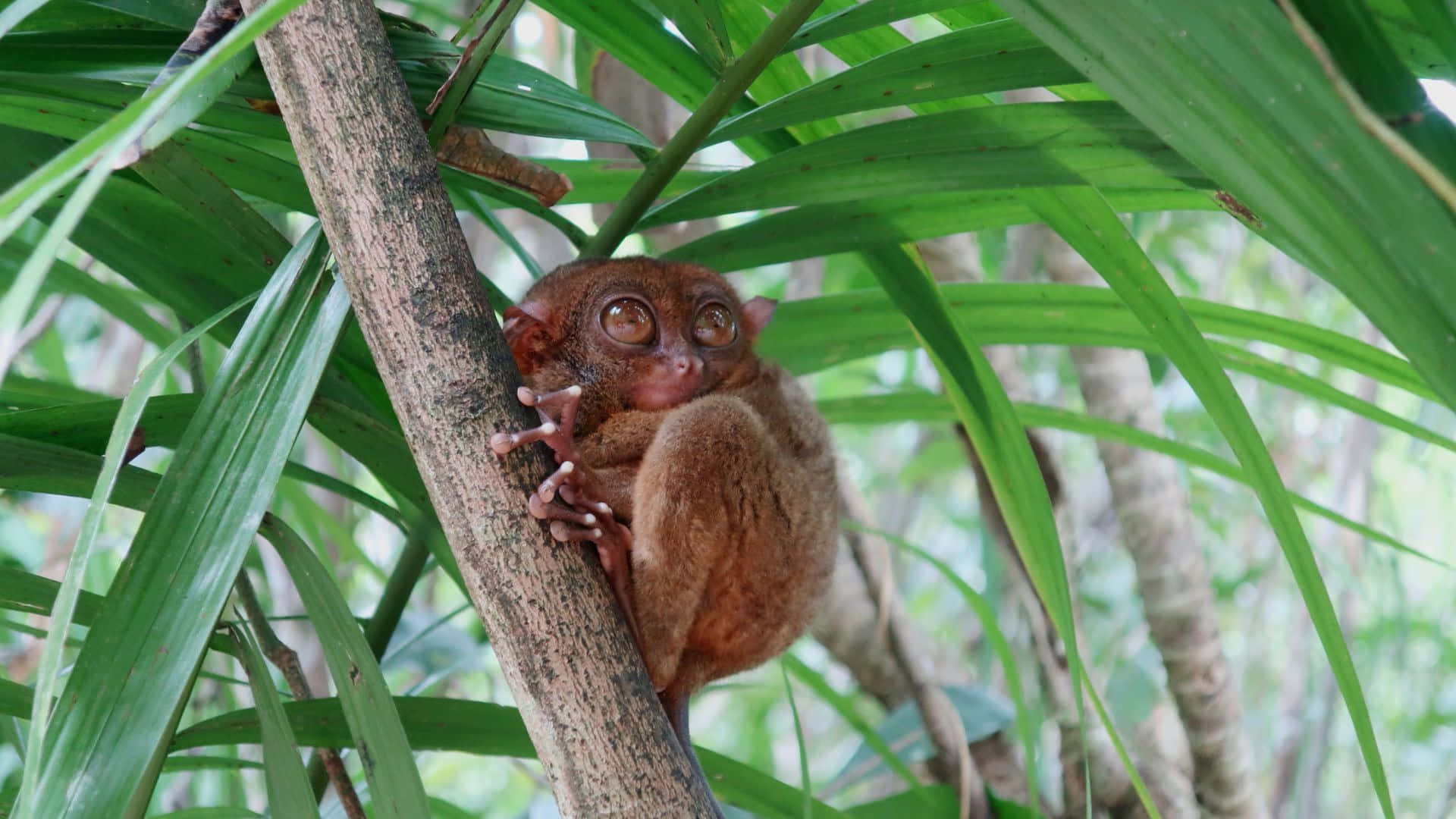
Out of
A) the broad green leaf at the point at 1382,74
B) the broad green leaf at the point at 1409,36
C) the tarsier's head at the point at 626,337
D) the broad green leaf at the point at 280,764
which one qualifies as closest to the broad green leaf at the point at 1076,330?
the tarsier's head at the point at 626,337

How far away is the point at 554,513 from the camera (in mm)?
1258

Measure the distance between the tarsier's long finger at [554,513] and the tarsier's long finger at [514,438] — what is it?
0.18 feet

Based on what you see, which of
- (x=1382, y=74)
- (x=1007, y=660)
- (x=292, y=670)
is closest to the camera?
(x=1382, y=74)

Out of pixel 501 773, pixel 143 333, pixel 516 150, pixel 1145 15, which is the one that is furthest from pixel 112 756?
pixel 501 773

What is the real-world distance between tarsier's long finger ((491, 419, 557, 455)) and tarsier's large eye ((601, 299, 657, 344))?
0.96 m

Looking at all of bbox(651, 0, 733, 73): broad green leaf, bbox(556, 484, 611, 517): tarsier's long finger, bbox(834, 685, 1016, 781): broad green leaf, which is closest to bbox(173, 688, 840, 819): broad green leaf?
bbox(556, 484, 611, 517): tarsier's long finger

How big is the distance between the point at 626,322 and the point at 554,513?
1.00m

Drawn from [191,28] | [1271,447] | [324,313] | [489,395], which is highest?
[1271,447]

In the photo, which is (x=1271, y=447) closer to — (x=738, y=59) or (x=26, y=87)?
(x=738, y=59)

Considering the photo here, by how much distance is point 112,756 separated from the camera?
105 centimetres

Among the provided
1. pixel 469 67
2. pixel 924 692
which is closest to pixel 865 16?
pixel 469 67

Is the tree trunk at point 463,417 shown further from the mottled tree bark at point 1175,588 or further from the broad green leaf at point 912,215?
the mottled tree bark at point 1175,588

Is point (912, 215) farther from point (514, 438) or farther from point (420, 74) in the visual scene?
point (514, 438)

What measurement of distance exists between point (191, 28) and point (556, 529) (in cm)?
85
